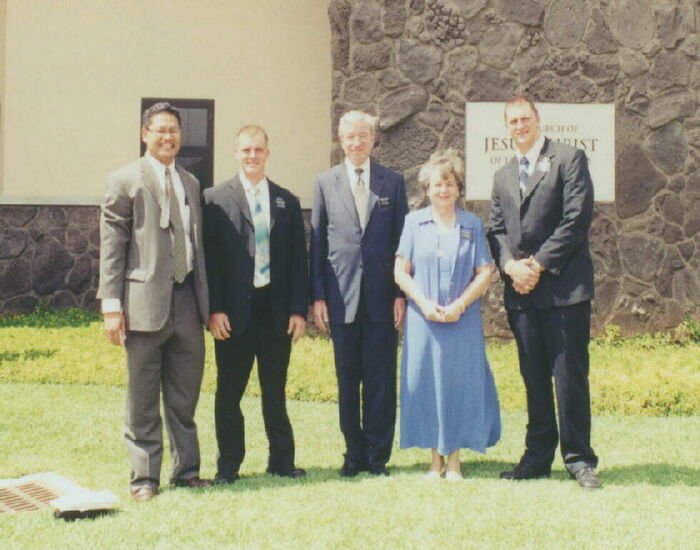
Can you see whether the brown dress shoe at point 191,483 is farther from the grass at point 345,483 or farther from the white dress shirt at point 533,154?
the white dress shirt at point 533,154

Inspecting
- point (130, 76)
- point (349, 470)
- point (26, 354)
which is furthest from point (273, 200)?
point (130, 76)

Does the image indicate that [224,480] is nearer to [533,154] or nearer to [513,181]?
[513,181]

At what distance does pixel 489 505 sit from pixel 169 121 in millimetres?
2556

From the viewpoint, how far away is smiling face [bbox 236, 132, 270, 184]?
4.85 meters

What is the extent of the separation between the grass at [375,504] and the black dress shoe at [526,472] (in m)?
0.09

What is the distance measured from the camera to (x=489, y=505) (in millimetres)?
4324

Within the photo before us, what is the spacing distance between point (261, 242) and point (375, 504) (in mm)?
1563

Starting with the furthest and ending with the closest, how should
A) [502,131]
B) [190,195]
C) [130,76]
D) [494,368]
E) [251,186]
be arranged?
1. [130,76]
2. [502,131]
3. [494,368]
4. [251,186]
5. [190,195]

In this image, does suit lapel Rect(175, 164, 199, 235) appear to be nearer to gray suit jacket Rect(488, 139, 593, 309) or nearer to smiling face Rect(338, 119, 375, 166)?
smiling face Rect(338, 119, 375, 166)

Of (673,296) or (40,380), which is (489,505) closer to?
(40,380)

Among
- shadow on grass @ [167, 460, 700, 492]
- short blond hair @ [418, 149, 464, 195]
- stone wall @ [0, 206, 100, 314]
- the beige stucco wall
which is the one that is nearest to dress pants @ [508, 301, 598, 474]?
shadow on grass @ [167, 460, 700, 492]

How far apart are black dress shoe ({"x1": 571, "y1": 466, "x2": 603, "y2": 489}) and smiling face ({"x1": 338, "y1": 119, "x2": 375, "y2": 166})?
6.97ft

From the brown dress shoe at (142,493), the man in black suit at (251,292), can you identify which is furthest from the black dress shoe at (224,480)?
the brown dress shoe at (142,493)

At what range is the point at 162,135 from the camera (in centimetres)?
463
